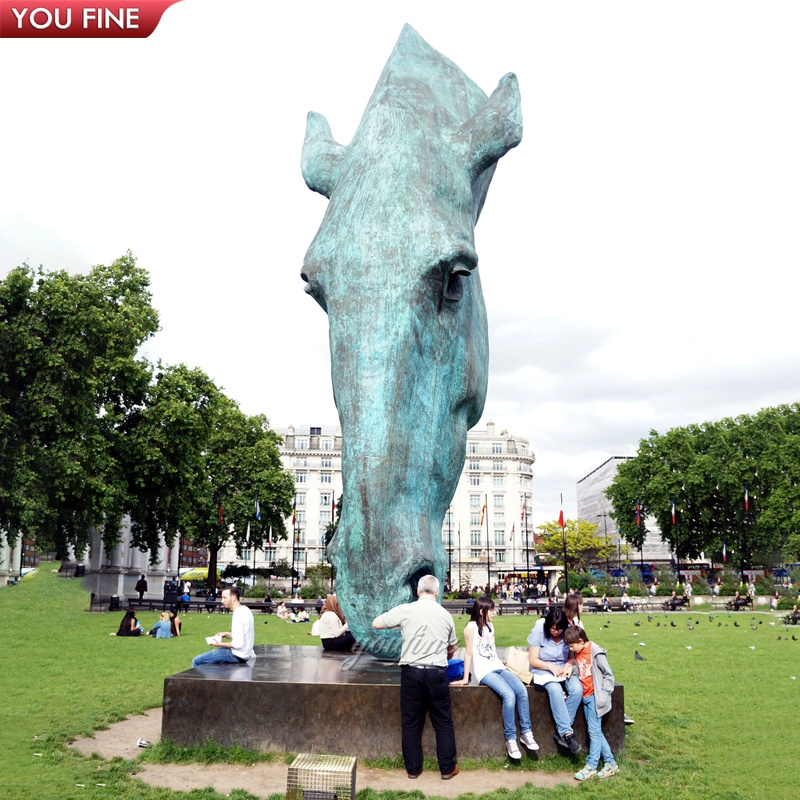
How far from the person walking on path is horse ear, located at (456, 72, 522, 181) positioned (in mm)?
3170

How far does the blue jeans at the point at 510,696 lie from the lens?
5.68 meters

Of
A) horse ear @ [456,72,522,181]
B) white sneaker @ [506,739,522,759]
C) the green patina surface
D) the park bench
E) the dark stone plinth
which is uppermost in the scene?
horse ear @ [456,72,522,181]

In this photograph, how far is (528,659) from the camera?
21.0 ft

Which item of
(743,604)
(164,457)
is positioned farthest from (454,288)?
(743,604)

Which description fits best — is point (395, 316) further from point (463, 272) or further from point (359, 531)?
point (359, 531)

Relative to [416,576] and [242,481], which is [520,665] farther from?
[242,481]

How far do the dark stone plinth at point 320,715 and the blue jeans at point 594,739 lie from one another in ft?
0.37

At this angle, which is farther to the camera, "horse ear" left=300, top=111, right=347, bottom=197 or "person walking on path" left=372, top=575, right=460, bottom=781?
"horse ear" left=300, top=111, right=347, bottom=197

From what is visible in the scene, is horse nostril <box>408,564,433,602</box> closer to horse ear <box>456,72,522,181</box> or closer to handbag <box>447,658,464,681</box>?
handbag <box>447,658,464,681</box>

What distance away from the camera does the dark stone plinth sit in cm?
556

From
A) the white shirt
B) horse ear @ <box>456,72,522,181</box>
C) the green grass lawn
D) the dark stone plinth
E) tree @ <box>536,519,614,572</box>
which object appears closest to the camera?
the green grass lawn

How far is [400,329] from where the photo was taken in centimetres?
496

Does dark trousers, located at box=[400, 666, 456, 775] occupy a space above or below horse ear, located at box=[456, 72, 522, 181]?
below

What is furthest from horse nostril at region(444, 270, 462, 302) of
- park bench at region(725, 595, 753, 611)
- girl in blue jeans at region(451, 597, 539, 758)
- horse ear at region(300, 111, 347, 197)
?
park bench at region(725, 595, 753, 611)
